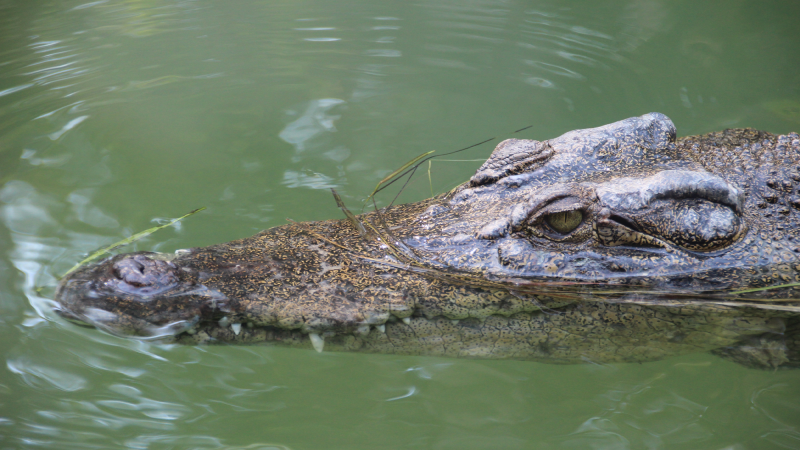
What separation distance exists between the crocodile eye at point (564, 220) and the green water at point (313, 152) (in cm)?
86

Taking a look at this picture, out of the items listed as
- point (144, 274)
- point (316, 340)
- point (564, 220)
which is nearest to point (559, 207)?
point (564, 220)

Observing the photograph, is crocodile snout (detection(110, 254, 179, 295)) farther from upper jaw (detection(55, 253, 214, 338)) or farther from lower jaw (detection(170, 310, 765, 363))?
lower jaw (detection(170, 310, 765, 363))

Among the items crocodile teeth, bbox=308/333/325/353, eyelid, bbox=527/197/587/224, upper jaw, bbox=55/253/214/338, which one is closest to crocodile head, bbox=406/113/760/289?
eyelid, bbox=527/197/587/224

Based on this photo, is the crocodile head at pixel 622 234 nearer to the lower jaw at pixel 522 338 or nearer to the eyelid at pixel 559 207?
the eyelid at pixel 559 207

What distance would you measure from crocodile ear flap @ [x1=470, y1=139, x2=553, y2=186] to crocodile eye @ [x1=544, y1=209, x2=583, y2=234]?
0.50 meters

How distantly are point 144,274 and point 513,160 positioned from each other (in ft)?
6.45

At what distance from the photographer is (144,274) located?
2277 mm

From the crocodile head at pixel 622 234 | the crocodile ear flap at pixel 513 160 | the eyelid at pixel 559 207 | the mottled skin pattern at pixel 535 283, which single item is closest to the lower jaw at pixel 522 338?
the mottled skin pattern at pixel 535 283

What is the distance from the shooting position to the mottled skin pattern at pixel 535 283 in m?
2.30

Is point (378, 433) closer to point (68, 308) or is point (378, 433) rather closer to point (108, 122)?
point (68, 308)

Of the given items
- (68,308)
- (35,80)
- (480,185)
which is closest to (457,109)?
(480,185)

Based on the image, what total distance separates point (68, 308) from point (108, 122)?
2.80 m

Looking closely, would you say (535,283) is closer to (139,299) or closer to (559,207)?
(559,207)

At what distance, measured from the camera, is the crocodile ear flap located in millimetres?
2857
